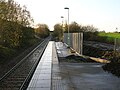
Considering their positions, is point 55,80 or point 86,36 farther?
point 86,36

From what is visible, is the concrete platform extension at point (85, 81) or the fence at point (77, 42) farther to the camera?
the fence at point (77, 42)

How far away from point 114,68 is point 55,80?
15.5ft

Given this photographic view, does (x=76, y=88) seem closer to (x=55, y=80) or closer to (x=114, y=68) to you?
(x=55, y=80)

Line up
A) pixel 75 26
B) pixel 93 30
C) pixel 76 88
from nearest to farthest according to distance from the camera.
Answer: pixel 76 88
pixel 93 30
pixel 75 26

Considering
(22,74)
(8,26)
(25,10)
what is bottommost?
(22,74)

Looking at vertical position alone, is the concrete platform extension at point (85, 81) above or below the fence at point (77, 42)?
below

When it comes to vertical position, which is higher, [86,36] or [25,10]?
[25,10]

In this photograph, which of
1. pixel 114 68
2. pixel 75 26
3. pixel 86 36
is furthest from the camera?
pixel 75 26

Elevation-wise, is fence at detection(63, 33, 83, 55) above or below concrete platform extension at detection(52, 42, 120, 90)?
above

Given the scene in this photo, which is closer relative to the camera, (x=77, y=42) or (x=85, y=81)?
(x=85, y=81)

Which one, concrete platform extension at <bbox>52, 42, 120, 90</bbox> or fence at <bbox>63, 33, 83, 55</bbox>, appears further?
fence at <bbox>63, 33, 83, 55</bbox>

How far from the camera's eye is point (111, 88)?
39.5ft

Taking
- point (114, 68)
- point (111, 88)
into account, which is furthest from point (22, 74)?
point (111, 88)

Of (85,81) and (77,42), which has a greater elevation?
(77,42)
